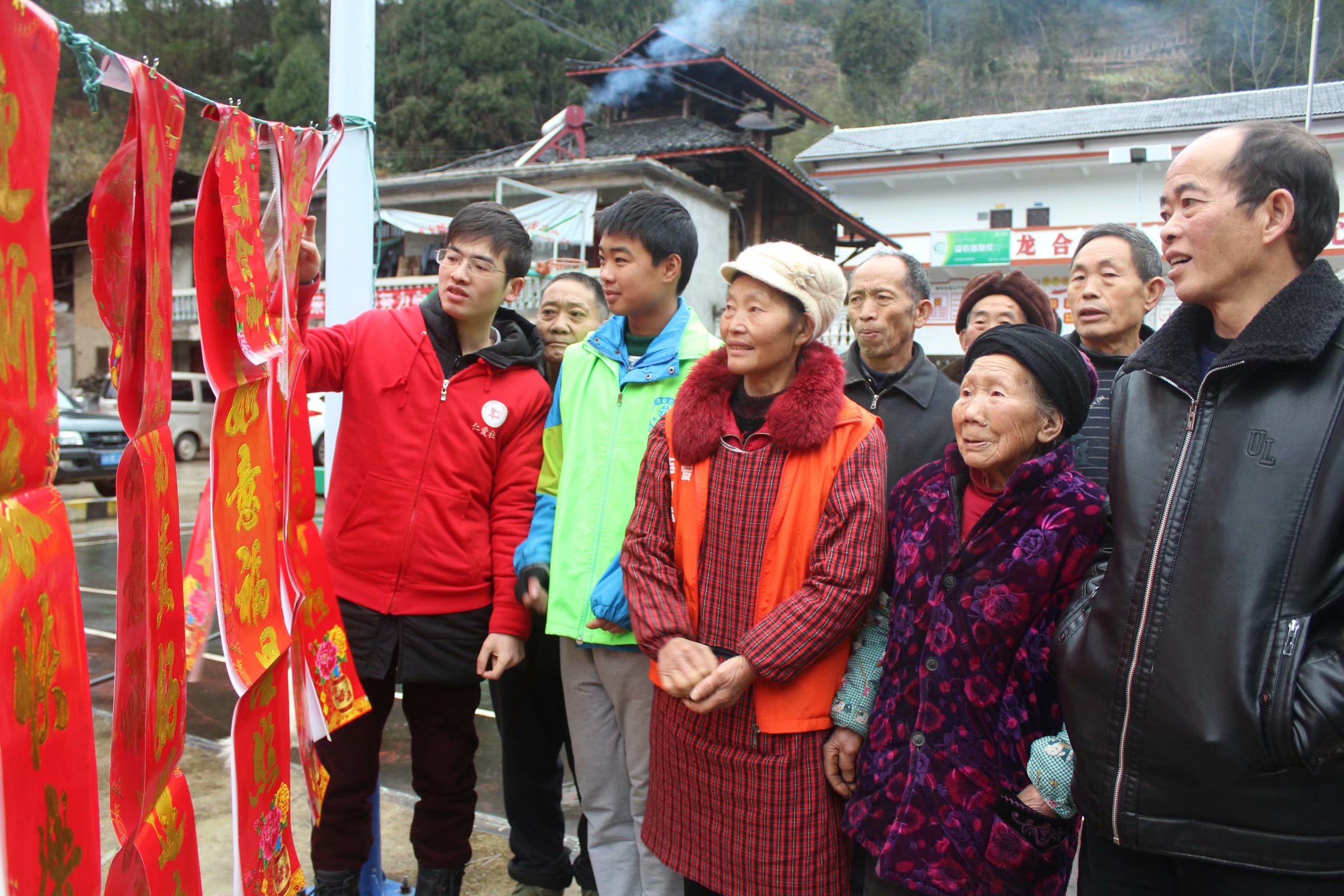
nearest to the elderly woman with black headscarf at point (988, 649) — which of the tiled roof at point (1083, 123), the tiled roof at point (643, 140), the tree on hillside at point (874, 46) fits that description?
the tiled roof at point (643, 140)

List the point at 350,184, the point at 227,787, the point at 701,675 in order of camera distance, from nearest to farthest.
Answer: the point at 701,675 → the point at 350,184 → the point at 227,787

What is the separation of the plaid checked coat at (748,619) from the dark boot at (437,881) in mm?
657

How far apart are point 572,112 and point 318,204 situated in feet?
16.7

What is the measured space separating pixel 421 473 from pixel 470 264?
0.56 meters

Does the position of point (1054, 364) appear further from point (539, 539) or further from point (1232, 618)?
point (539, 539)

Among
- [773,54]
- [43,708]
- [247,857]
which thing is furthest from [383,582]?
[773,54]

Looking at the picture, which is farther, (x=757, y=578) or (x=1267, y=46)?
(x=1267, y=46)

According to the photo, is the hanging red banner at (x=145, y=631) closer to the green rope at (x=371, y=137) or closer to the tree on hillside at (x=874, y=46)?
the green rope at (x=371, y=137)

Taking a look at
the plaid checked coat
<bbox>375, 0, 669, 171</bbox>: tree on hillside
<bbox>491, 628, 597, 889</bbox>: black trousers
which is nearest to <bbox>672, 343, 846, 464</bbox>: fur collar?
the plaid checked coat

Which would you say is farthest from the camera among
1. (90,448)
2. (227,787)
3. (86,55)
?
(90,448)

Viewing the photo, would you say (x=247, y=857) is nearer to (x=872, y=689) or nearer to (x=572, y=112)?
(x=872, y=689)

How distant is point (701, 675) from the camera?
200 centimetres

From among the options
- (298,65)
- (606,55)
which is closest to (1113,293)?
(606,55)

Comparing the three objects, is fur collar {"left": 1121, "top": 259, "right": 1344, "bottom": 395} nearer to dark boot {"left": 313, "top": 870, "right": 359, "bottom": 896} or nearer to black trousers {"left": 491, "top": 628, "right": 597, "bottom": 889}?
black trousers {"left": 491, "top": 628, "right": 597, "bottom": 889}
